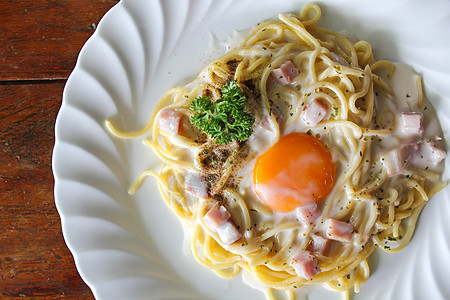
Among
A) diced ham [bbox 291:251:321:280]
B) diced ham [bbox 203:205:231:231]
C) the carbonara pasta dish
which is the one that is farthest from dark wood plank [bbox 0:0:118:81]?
diced ham [bbox 291:251:321:280]

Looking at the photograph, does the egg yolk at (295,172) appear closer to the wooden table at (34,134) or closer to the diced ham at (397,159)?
the diced ham at (397,159)

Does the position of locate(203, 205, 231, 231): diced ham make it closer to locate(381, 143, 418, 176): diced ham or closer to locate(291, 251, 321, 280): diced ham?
locate(291, 251, 321, 280): diced ham

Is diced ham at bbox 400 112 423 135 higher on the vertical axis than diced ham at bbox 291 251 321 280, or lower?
higher

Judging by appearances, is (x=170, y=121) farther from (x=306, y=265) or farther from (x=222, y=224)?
(x=306, y=265)

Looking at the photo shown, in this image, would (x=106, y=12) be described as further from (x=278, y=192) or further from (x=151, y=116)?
(x=278, y=192)

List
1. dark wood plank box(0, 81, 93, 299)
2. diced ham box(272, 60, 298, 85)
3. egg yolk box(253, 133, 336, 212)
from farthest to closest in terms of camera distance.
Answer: dark wood plank box(0, 81, 93, 299)
diced ham box(272, 60, 298, 85)
egg yolk box(253, 133, 336, 212)

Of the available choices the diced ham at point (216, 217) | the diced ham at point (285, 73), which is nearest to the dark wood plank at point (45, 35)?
the diced ham at point (285, 73)

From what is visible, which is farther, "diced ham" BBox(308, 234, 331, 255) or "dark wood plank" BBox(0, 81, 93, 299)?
"dark wood plank" BBox(0, 81, 93, 299)

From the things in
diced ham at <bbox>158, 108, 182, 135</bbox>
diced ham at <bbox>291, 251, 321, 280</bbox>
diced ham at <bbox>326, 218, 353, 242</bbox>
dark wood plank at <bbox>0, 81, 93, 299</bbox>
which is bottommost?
dark wood plank at <bbox>0, 81, 93, 299</bbox>
